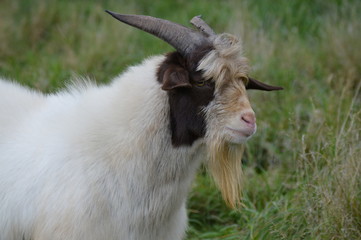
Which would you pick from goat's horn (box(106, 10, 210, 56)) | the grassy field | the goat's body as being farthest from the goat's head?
the grassy field

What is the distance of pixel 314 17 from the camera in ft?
29.8

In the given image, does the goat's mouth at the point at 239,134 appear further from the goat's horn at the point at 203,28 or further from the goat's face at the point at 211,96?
the goat's horn at the point at 203,28

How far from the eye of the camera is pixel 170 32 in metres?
3.89

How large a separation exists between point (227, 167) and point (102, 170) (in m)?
0.79

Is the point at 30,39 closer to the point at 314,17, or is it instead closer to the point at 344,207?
the point at 314,17

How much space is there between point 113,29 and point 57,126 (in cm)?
427

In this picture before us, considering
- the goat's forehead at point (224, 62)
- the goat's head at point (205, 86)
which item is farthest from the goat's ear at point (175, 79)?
the goat's forehead at point (224, 62)

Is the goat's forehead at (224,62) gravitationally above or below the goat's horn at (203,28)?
below

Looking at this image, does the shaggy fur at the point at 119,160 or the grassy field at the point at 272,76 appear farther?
the grassy field at the point at 272,76

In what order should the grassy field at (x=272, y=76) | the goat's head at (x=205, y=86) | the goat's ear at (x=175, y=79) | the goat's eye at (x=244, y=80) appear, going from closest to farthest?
the goat's ear at (x=175, y=79)
the goat's head at (x=205, y=86)
the goat's eye at (x=244, y=80)
the grassy field at (x=272, y=76)

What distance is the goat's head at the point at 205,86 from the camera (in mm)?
3844

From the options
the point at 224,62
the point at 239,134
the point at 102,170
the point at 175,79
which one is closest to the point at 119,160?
the point at 102,170

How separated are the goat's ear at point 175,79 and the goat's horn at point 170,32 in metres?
0.12

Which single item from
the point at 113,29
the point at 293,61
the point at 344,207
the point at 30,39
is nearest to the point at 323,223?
the point at 344,207
